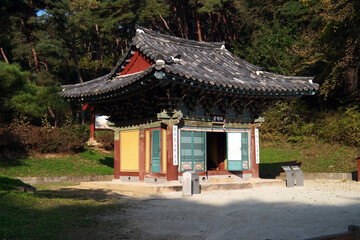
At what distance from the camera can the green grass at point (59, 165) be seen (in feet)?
66.9

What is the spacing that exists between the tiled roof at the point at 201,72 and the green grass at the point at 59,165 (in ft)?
20.4

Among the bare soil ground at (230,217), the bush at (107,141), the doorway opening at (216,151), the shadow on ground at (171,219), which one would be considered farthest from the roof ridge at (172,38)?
the bush at (107,141)

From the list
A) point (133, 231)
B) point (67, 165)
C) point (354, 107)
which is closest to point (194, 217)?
point (133, 231)

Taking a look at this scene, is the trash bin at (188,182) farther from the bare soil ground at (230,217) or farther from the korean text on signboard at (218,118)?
the korean text on signboard at (218,118)

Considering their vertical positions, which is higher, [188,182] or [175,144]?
[175,144]

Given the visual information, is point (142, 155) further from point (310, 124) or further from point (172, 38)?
point (310, 124)

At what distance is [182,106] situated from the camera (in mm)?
13969

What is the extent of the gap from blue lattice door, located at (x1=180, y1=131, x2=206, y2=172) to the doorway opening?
2469 millimetres

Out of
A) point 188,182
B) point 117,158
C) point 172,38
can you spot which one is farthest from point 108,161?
point 188,182

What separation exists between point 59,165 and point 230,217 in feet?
55.2

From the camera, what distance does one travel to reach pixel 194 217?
8.12 metres

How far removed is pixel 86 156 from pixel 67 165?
8.76 feet

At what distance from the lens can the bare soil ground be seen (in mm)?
6473

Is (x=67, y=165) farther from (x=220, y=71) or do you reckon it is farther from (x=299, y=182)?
(x=299, y=182)
